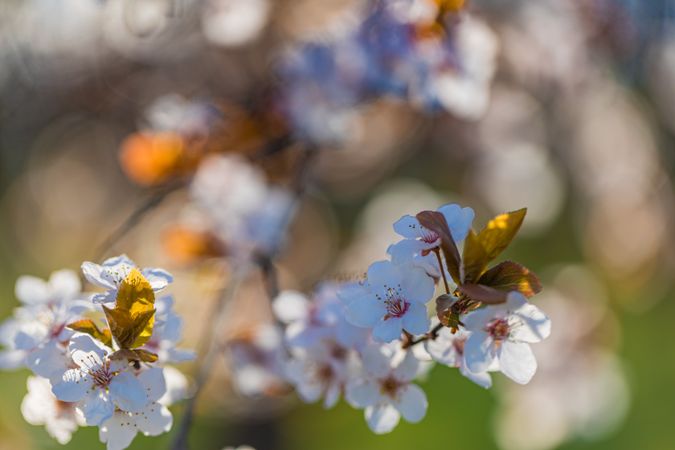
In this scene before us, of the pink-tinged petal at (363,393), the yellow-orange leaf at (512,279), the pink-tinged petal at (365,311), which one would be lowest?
the pink-tinged petal at (363,393)

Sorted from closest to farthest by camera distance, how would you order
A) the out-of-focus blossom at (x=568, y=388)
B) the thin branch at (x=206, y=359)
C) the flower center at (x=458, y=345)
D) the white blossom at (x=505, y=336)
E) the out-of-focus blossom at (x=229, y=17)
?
the white blossom at (x=505, y=336) → the flower center at (x=458, y=345) → the thin branch at (x=206, y=359) → the out-of-focus blossom at (x=229, y=17) → the out-of-focus blossom at (x=568, y=388)

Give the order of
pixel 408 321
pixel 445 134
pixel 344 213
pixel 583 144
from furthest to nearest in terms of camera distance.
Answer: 1. pixel 344 213
2. pixel 445 134
3. pixel 583 144
4. pixel 408 321

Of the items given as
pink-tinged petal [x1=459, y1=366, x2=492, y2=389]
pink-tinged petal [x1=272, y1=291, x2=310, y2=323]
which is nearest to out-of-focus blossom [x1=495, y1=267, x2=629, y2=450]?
pink-tinged petal [x1=272, y1=291, x2=310, y2=323]

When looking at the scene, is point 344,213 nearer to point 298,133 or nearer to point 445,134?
point 445,134

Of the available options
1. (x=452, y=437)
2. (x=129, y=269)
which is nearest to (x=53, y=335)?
(x=129, y=269)

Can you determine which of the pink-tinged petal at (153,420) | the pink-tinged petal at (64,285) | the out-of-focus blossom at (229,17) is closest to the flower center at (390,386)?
the pink-tinged petal at (153,420)

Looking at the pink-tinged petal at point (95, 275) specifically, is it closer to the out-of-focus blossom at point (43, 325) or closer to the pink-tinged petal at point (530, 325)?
the out-of-focus blossom at point (43, 325)

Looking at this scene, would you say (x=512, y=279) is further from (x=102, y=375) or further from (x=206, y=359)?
(x=206, y=359)
